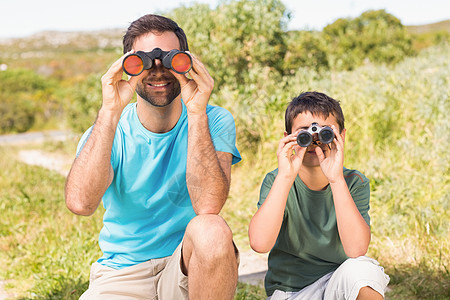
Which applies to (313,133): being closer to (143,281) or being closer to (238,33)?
(143,281)

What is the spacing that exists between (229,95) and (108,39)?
76.7 meters

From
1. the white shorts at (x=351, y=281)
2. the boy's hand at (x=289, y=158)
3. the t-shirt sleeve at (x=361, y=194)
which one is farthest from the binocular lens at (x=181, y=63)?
the white shorts at (x=351, y=281)

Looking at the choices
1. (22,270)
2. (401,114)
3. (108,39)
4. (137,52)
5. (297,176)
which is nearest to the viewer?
(137,52)

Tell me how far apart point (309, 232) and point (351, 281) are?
0.33m

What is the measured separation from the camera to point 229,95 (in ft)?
19.5

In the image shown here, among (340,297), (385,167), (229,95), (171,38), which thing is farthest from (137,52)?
(229,95)

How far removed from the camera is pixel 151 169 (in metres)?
2.38

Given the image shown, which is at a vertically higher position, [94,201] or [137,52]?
[137,52]

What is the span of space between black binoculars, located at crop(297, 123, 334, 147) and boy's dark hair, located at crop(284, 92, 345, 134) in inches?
5.6

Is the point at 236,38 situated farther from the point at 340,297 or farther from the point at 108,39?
the point at 108,39

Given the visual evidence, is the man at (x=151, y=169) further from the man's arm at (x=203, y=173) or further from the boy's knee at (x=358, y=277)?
the boy's knee at (x=358, y=277)

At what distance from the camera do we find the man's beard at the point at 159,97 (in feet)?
7.80

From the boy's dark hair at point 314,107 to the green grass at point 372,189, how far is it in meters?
1.28

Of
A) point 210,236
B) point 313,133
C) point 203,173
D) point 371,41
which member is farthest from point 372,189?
point 371,41
